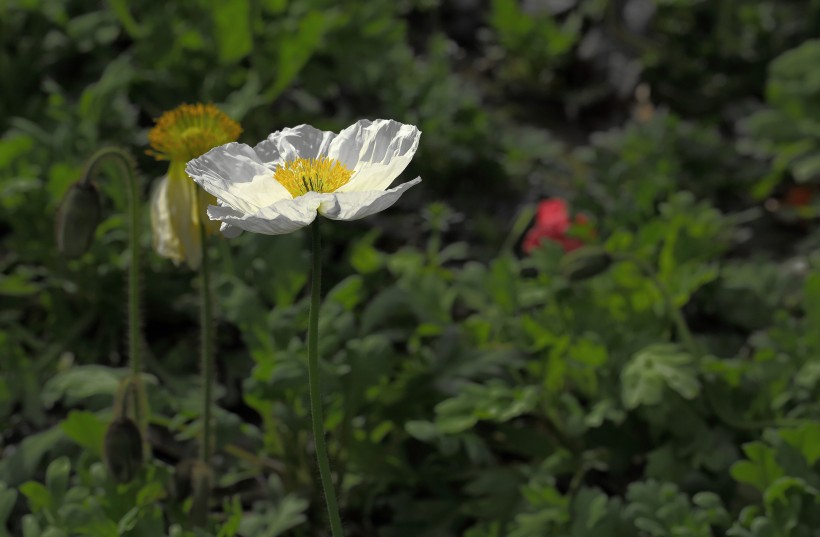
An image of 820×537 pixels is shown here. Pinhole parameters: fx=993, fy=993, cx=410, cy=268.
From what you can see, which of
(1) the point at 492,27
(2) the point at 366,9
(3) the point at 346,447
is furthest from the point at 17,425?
(1) the point at 492,27

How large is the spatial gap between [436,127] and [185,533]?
6.01ft

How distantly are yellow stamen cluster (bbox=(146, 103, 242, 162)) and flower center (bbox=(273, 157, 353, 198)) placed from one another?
12.7 inches

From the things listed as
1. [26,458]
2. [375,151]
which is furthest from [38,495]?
[375,151]

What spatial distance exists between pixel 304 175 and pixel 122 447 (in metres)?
0.65

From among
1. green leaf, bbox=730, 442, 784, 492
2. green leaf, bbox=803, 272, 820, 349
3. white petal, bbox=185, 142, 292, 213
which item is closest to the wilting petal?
white petal, bbox=185, 142, 292, 213

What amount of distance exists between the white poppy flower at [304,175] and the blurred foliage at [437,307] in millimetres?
592

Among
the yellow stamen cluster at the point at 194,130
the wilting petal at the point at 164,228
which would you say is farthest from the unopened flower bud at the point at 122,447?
the yellow stamen cluster at the point at 194,130

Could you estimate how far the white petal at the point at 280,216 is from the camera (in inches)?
41.6

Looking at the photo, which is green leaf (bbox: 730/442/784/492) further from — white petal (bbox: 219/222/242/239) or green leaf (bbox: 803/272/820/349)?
white petal (bbox: 219/222/242/239)

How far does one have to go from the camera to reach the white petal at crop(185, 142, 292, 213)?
44.4 inches

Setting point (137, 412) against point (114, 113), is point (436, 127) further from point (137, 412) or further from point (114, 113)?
Result: point (137, 412)

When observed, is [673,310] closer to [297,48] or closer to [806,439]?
[806,439]

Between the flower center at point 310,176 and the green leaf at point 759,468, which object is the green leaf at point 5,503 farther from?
the green leaf at point 759,468

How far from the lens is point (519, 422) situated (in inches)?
90.1
